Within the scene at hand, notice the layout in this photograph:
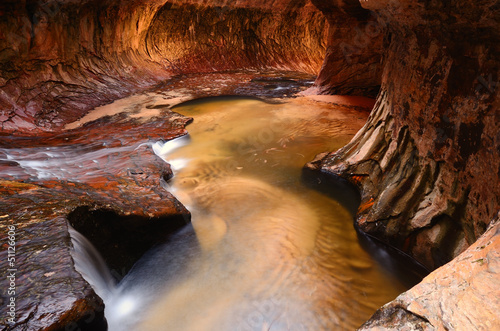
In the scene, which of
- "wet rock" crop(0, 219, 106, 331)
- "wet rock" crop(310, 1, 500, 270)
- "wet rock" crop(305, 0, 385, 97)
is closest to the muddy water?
"wet rock" crop(310, 1, 500, 270)

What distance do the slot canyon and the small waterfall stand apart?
5cm

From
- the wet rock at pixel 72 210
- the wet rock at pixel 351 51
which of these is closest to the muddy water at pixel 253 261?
the wet rock at pixel 72 210

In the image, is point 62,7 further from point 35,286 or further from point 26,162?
point 35,286

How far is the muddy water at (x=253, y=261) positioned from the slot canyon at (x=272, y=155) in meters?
0.04

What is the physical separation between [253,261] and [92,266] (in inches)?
49.3

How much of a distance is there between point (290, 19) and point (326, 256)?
11.1 m

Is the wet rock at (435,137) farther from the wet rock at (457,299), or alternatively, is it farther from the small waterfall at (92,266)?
the small waterfall at (92,266)

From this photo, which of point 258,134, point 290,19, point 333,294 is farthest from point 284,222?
point 290,19

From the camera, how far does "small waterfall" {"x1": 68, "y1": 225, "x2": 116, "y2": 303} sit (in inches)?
89.4

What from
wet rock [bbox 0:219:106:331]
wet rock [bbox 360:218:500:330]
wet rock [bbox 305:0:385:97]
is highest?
wet rock [bbox 305:0:385:97]

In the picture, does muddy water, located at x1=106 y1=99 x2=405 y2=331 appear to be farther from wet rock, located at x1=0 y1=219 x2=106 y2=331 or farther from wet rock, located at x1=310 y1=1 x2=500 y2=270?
wet rock, located at x1=0 y1=219 x2=106 y2=331

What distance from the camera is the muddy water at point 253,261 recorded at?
7.81 feet

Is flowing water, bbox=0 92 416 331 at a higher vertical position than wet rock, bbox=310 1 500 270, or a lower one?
lower

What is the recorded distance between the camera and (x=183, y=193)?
402 centimetres
